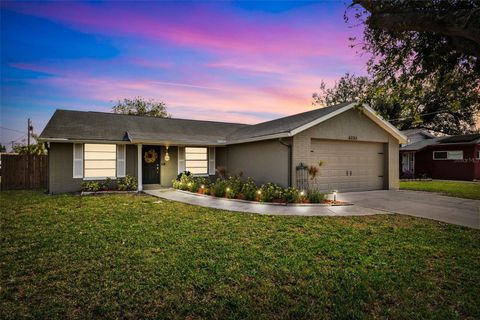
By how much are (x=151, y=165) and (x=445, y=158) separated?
2377cm

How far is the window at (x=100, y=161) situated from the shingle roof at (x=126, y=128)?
1.96 feet

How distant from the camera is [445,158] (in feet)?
69.6

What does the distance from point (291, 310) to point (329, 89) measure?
37.9 m

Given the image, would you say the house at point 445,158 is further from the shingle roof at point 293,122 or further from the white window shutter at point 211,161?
the white window shutter at point 211,161

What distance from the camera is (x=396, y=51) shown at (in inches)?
262

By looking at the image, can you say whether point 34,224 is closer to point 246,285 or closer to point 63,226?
point 63,226

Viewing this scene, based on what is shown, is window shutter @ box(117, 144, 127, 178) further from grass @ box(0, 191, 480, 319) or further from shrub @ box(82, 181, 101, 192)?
grass @ box(0, 191, 480, 319)

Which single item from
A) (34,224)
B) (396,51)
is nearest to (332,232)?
(396,51)

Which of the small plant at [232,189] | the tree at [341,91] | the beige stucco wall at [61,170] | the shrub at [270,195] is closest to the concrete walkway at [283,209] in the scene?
the shrub at [270,195]

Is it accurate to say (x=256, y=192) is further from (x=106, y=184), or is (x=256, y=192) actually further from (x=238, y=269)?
(x=106, y=184)

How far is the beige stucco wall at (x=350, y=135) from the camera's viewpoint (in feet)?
34.2

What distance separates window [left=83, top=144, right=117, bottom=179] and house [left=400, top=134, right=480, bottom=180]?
23.0 metres

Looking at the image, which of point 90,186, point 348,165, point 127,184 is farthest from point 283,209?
point 90,186

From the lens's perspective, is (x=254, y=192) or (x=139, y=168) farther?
(x=139, y=168)
